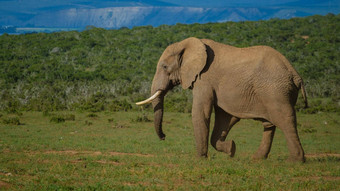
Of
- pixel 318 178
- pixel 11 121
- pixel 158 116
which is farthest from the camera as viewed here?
pixel 11 121

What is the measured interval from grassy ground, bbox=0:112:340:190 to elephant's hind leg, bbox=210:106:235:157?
0.22 metres

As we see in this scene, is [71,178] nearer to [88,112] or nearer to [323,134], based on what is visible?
[323,134]

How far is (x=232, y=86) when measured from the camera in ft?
31.8

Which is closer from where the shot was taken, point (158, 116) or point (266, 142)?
point (266, 142)

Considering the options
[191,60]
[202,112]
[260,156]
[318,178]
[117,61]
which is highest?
[117,61]

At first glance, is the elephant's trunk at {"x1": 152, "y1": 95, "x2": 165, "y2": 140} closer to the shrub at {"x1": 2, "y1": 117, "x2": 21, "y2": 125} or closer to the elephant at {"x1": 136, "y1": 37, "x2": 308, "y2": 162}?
the elephant at {"x1": 136, "y1": 37, "x2": 308, "y2": 162}

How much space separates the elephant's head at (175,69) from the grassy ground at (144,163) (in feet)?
4.08

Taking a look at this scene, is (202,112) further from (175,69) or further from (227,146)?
(175,69)

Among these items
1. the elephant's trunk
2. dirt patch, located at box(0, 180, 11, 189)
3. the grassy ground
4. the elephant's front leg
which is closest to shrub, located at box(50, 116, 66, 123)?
the grassy ground

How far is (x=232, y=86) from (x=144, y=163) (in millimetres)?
2269

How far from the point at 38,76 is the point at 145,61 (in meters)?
10.00

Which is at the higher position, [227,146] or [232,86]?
[232,86]

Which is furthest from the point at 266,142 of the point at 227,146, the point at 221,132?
the point at 221,132

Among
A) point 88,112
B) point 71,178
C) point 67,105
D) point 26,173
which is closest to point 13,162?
point 26,173
